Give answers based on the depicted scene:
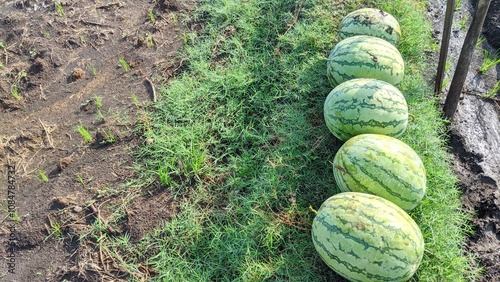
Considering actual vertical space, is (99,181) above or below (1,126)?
below

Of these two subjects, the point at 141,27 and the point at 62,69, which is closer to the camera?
the point at 62,69

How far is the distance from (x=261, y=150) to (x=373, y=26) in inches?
59.5

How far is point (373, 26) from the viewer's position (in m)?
3.58

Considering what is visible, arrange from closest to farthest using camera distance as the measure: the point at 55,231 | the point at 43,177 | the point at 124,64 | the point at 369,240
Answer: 1. the point at 369,240
2. the point at 55,231
3. the point at 43,177
4. the point at 124,64

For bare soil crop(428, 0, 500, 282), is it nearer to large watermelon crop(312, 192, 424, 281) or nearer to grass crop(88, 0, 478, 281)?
grass crop(88, 0, 478, 281)

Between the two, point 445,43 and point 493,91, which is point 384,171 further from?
point 493,91

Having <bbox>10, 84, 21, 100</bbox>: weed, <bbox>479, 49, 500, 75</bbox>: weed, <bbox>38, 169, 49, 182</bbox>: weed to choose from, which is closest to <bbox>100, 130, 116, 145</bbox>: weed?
<bbox>38, 169, 49, 182</bbox>: weed

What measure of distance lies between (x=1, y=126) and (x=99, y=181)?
4.05 ft

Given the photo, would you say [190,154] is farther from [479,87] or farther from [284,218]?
[479,87]

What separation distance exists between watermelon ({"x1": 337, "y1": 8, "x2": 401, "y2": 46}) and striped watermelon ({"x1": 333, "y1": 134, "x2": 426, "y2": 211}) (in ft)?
4.44

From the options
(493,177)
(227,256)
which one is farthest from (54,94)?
(493,177)

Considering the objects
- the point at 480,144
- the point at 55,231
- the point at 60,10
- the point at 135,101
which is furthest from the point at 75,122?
the point at 480,144

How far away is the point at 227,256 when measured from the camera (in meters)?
2.88

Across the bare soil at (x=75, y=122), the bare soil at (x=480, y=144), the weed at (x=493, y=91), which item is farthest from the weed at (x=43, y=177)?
the weed at (x=493, y=91)
